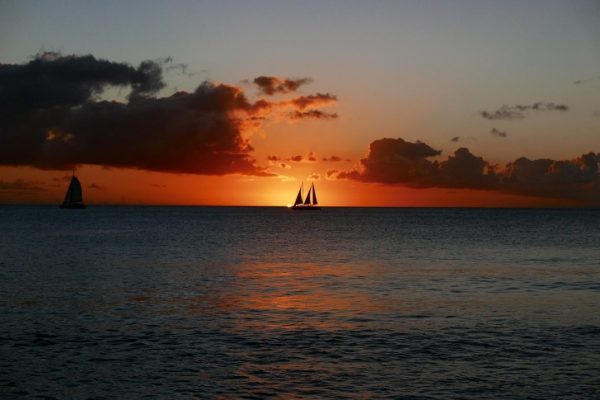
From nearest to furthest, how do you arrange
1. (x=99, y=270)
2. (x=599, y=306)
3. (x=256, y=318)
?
(x=256, y=318), (x=599, y=306), (x=99, y=270)

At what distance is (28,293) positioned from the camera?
42.2 meters

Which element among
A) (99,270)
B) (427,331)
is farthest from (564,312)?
A: (99,270)

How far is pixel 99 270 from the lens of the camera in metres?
58.7

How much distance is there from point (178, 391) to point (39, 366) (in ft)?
20.5

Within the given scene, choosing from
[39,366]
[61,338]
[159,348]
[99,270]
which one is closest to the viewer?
[39,366]

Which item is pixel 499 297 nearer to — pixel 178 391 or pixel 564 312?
pixel 564 312

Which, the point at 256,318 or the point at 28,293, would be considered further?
the point at 28,293

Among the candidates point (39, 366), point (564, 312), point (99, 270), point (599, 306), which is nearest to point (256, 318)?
point (39, 366)

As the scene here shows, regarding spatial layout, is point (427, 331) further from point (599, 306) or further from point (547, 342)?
point (599, 306)

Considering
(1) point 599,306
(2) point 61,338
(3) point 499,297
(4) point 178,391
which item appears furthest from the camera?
(3) point 499,297

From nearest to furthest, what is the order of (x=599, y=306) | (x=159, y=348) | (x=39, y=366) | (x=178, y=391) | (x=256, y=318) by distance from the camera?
(x=178, y=391), (x=39, y=366), (x=159, y=348), (x=256, y=318), (x=599, y=306)

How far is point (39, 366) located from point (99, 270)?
120 feet

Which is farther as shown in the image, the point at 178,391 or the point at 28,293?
the point at 28,293

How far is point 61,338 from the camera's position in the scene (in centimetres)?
2805
